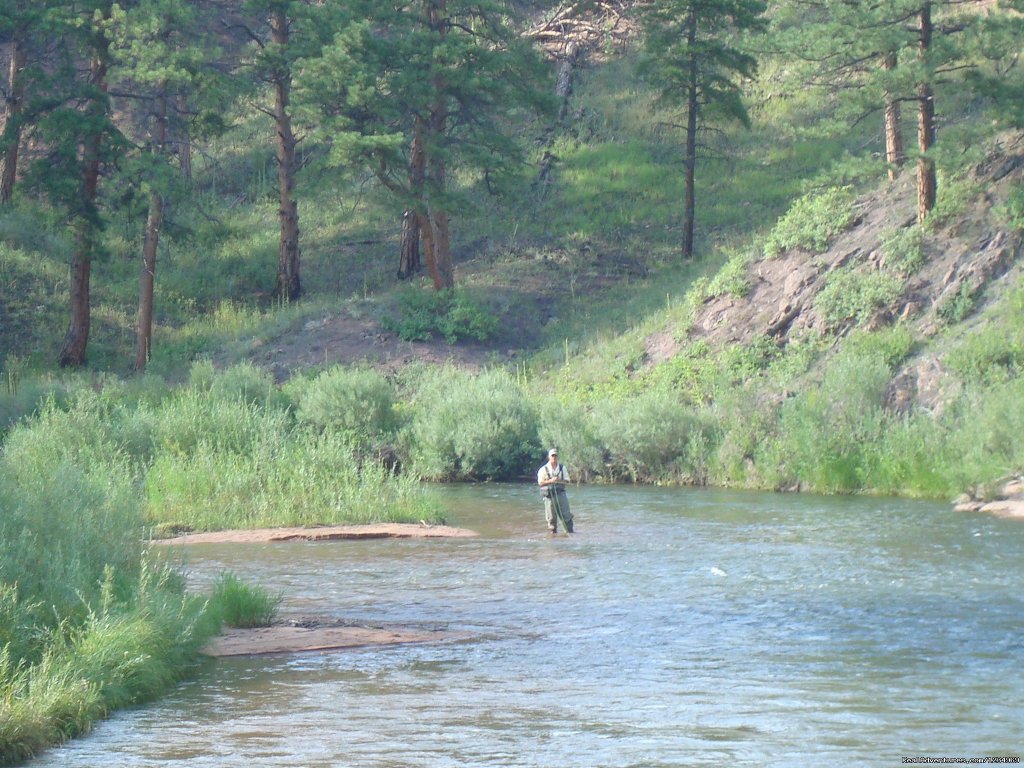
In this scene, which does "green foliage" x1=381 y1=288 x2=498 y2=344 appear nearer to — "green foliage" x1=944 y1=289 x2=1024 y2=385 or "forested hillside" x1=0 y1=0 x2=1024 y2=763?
"forested hillside" x1=0 y1=0 x2=1024 y2=763

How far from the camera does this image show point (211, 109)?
37.0 meters

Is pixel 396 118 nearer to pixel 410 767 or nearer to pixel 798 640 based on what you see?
pixel 798 640

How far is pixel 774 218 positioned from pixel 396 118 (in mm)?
11976

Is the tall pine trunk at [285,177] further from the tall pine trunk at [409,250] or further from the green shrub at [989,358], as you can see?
the green shrub at [989,358]

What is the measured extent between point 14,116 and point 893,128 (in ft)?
75.7

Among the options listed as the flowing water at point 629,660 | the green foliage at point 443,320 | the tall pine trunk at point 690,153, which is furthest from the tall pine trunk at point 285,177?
the flowing water at point 629,660

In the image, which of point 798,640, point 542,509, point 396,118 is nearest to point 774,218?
point 396,118

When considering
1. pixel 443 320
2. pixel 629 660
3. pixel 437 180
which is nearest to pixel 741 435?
pixel 443 320

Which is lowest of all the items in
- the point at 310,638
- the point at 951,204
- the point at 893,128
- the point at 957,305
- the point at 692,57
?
the point at 310,638

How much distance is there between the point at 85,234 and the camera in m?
37.3

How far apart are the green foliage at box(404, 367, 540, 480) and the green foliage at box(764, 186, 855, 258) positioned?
27.8 ft

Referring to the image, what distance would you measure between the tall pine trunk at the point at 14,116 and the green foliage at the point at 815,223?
2051 centimetres

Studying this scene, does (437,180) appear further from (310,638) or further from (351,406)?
(310,638)

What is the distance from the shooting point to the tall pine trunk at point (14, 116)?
3741cm
